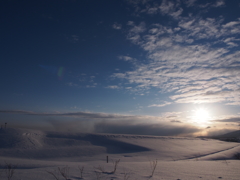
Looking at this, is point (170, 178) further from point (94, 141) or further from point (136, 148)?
point (94, 141)

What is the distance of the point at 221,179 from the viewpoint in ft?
15.9

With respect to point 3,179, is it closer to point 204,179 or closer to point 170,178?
point 170,178

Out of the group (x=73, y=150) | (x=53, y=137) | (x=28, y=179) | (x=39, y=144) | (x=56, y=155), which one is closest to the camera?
(x=28, y=179)

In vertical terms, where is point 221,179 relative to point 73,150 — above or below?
above

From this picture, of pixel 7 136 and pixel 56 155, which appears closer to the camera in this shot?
pixel 56 155

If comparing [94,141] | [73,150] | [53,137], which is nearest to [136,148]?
[94,141]

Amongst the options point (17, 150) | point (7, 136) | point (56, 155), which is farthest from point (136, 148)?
point (7, 136)

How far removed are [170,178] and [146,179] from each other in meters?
0.77

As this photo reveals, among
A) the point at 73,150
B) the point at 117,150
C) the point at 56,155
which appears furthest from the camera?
the point at 117,150

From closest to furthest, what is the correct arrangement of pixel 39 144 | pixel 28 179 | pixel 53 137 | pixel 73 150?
pixel 28 179
pixel 73 150
pixel 39 144
pixel 53 137

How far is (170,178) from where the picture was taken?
4930 mm

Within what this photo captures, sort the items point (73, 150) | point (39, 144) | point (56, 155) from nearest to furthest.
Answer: point (56, 155) → point (73, 150) → point (39, 144)

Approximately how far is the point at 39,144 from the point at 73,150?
14.3 ft

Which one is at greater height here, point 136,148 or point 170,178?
point 170,178
